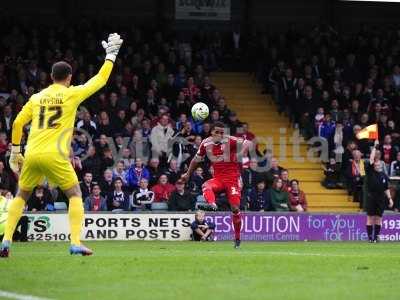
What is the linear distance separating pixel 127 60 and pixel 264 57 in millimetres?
4812

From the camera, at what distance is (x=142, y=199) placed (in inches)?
1006

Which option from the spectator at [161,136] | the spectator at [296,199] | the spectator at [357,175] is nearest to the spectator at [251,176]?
the spectator at [296,199]

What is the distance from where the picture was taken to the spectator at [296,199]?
26969mm

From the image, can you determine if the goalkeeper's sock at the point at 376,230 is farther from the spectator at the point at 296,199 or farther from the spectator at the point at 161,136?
the spectator at the point at 161,136

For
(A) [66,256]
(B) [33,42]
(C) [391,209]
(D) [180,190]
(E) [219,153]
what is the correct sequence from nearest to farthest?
(A) [66,256], (E) [219,153], (D) [180,190], (C) [391,209], (B) [33,42]

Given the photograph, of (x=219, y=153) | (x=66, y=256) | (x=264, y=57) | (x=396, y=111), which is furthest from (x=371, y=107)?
(x=66, y=256)

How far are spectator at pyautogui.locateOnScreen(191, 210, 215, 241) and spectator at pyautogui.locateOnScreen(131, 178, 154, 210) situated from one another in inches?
62.9

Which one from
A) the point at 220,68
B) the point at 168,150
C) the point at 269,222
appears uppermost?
the point at 220,68

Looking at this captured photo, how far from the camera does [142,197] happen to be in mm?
25578

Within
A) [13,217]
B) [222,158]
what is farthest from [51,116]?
[222,158]

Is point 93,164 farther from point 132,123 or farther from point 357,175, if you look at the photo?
point 357,175

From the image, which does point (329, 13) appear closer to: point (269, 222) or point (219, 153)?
point (269, 222)

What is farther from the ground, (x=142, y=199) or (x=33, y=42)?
(x=33, y=42)

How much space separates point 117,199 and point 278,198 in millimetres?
4099
